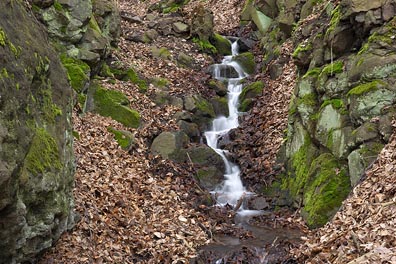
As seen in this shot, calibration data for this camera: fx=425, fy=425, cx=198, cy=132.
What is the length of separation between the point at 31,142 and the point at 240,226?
5681 millimetres

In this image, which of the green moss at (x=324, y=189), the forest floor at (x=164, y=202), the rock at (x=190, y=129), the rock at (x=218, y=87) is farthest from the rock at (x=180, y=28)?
the green moss at (x=324, y=189)

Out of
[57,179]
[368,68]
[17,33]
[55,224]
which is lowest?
[55,224]

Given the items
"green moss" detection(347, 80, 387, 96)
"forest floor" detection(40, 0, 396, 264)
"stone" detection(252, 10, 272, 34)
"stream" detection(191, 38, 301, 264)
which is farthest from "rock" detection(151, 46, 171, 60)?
"green moss" detection(347, 80, 387, 96)

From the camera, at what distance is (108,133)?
1147 centimetres

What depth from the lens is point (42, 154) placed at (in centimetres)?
581

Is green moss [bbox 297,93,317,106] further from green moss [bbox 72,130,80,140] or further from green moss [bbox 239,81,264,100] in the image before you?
green moss [bbox 72,130,80,140]

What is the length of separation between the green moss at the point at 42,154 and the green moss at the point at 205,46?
533 inches

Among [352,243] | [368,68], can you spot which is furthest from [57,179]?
[368,68]

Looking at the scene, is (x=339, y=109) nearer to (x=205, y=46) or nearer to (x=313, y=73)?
(x=313, y=73)

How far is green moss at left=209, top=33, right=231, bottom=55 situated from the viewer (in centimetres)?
1981

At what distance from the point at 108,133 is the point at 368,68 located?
21.9ft

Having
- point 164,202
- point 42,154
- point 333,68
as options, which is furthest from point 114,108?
point 42,154

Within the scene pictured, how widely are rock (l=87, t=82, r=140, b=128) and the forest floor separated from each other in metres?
0.32

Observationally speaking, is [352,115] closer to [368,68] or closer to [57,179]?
[368,68]
